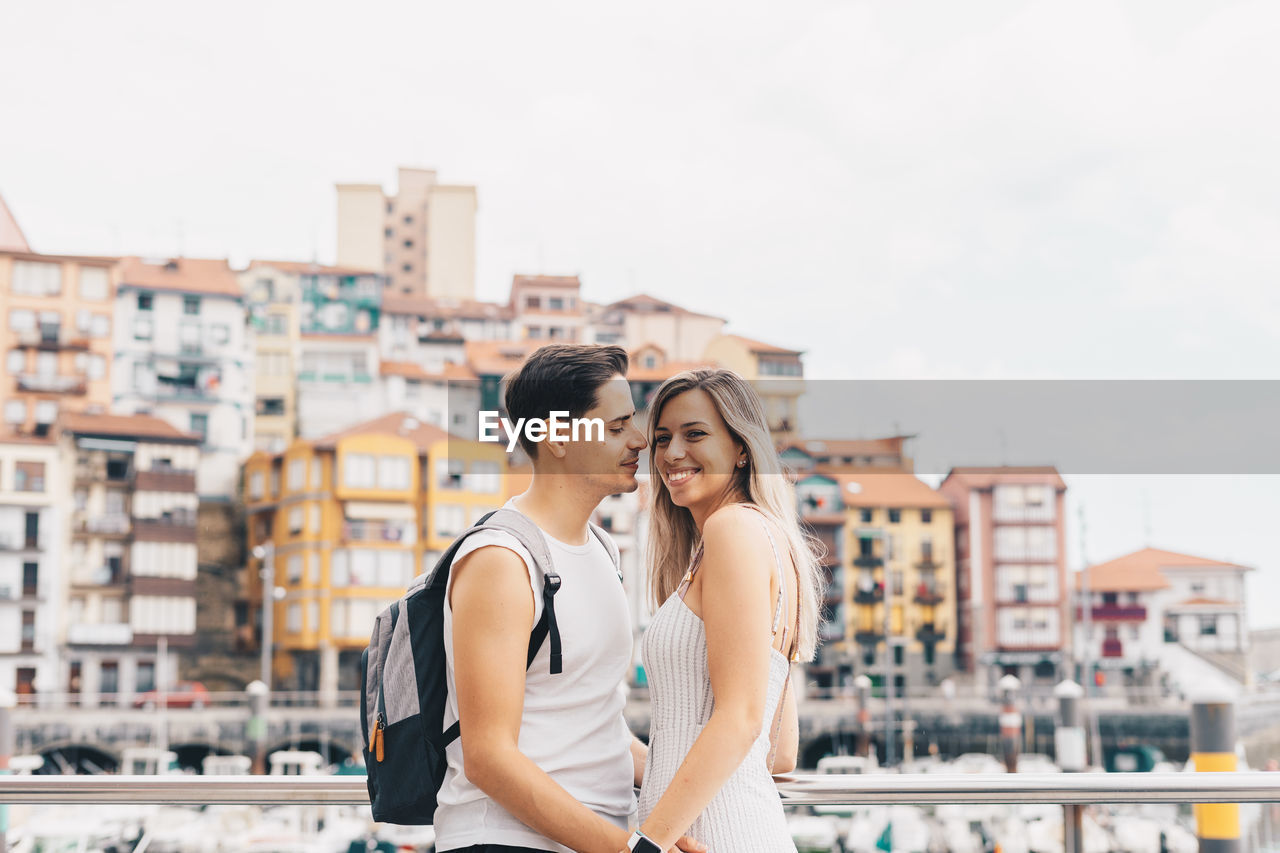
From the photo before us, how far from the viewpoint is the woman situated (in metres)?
1.75

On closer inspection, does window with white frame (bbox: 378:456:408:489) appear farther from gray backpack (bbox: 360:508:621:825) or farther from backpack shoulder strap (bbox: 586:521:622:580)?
gray backpack (bbox: 360:508:621:825)

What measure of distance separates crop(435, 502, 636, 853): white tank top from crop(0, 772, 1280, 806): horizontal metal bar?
26.6 inches

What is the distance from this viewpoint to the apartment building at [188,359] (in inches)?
1692

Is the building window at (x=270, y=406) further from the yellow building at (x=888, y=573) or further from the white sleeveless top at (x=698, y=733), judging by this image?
the white sleeveless top at (x=698, y=733)

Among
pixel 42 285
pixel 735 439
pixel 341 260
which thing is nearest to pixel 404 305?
pixel 341 260

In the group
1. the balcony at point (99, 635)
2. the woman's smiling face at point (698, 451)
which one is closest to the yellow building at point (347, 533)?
the balcony at point (99, 635)

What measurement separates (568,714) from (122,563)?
40.5m

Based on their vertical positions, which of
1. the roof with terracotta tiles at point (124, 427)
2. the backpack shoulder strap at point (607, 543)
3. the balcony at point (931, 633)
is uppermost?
the roof with terracotta tiles at point (124, 427)

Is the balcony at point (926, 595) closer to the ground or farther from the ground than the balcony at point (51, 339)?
closer to the ground

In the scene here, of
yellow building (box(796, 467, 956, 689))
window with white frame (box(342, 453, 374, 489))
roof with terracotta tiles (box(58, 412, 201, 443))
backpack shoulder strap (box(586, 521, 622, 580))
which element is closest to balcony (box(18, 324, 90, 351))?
roof with terracotta tiles (box(58, 412, 201, 443))

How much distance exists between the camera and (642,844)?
5.67 ft

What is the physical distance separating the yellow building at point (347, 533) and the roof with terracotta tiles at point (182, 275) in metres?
7.13

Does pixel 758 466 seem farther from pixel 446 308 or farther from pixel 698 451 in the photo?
pixel 446 308

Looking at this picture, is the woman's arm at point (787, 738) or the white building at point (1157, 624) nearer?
the woman's arm at point (787, 738)
